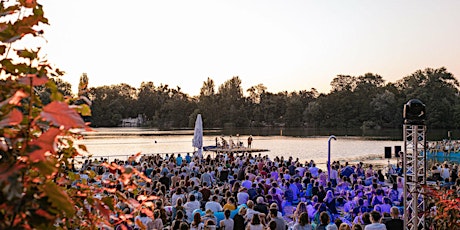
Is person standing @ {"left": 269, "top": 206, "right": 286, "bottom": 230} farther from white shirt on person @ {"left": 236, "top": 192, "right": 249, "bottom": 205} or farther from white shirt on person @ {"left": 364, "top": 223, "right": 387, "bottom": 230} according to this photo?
white shirt on person @ {"left": 236, "top": 192, "right": 249, "bottom": 205}

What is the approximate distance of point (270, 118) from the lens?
113188 millimetres

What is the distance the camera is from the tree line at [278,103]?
9100 centimetres

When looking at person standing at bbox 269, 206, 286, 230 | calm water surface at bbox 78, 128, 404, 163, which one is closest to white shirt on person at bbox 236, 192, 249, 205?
person standing at bbox 269, 206, 286, 230

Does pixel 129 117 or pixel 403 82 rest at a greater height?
pixel 403 82

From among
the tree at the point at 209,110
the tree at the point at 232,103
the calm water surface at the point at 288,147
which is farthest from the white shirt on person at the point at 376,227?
the tree at the point at 232,103

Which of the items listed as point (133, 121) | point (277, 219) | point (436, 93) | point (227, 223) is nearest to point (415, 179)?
point (277, 219)

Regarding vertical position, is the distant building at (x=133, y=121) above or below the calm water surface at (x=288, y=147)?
above

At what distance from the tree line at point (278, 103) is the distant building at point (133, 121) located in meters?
1.33

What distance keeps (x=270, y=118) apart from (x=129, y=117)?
122 ft

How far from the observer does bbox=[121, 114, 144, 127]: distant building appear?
4377 inches

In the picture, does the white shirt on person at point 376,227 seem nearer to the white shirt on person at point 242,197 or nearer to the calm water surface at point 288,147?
the white shirt on person at point 242,197

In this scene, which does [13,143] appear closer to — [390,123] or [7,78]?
[7,78]

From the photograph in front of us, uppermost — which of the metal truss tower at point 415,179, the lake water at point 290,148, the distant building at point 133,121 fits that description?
the distant building at point 133,121

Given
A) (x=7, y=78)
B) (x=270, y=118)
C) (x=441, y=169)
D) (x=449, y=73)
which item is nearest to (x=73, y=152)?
(x=7, y=78)
